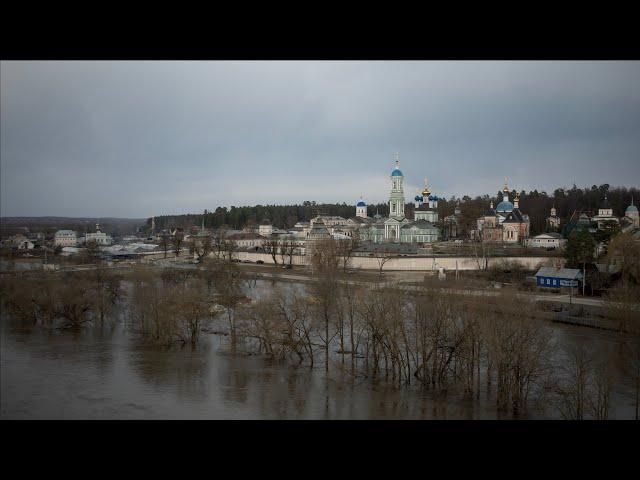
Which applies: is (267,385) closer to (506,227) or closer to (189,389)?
(189,389)

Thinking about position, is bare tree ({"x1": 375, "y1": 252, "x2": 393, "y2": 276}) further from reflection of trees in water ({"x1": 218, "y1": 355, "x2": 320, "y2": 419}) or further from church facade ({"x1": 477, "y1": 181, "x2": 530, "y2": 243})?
reflection of trees in water ({"x1": 218, "y1": 355, "x2": 320, "y2": 419})

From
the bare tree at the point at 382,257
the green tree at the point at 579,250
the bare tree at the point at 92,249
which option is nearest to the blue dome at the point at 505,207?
the bare tree at the point at 382,257

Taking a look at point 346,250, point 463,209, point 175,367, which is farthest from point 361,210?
point 175,367

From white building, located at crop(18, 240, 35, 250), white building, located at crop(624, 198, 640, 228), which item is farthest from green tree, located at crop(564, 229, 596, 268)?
white building, located at crop(18, 240, 35, 250)

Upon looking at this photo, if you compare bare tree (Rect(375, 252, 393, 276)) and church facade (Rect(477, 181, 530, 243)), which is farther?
church facade (Rect(477, 181, 530, 243))
